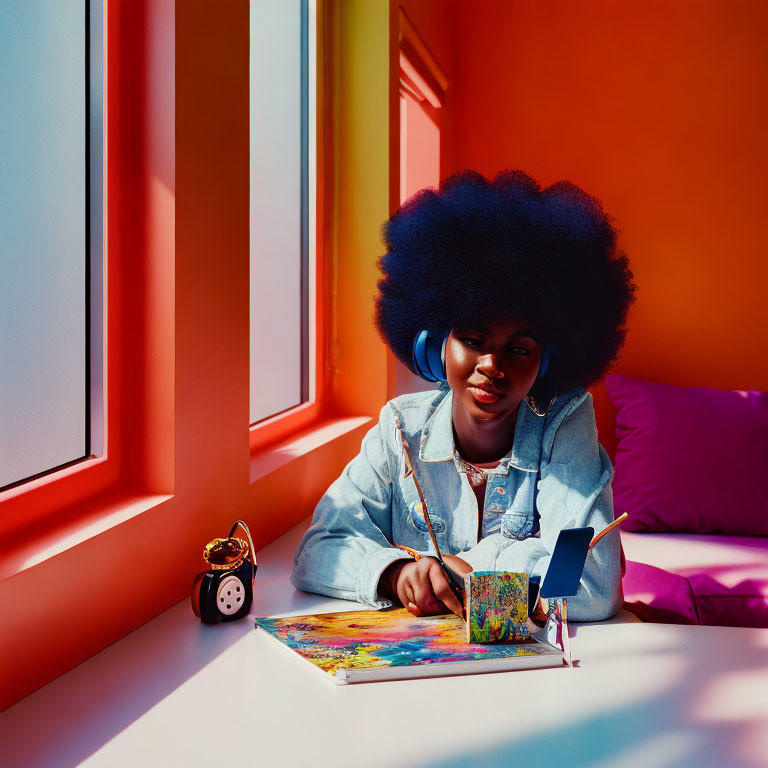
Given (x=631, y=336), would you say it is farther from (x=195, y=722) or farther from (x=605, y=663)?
(x=195, y=722)

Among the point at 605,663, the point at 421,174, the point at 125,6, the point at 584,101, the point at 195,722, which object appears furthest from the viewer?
the point at 421,174

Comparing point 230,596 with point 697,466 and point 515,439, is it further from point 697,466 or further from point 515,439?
point 697,466

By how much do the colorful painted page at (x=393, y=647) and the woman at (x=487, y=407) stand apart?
6cm

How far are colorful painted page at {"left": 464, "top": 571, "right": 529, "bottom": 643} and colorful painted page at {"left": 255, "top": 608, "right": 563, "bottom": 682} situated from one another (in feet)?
0.05

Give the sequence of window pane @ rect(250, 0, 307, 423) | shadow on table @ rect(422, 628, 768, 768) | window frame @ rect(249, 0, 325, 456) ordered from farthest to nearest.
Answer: window frame @ rect(249, 0, 325, 456) → window pane @ rect(250, 0, 307, 423) → shadow on table @ rect(422, 628, 768, 768)

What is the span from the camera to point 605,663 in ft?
3.56

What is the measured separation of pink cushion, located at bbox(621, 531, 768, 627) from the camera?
1899mm

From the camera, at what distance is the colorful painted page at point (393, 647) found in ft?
3.36

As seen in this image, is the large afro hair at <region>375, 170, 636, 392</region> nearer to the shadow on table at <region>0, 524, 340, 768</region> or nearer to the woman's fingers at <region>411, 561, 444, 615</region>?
the woman's fingers at <region>411, 561, 444, 615</region>

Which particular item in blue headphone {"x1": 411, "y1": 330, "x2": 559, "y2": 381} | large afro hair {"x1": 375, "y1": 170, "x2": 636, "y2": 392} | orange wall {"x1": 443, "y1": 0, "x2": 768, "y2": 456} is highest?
orange wall {"x1": 443, "y1": 0, "x2": 768, "y2": 456}

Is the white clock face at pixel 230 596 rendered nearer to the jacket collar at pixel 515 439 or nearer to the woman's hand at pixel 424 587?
the woman's hand at pixel 424 587

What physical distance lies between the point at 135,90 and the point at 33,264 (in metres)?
0.37

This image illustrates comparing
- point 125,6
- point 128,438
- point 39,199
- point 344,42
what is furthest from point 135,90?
point 344,42

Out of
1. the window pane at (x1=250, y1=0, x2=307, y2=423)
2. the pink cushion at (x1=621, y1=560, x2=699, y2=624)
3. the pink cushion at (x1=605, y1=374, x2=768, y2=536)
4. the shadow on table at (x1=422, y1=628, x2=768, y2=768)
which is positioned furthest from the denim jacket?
the pink cushion at (x1=605, y1=374, x2=768, y2=536)
